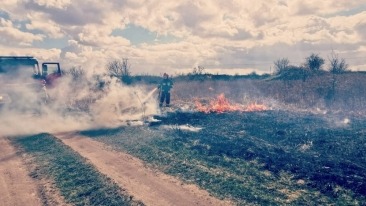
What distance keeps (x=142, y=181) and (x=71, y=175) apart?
7.95 ft

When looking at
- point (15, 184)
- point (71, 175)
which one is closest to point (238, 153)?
point (71, 175)

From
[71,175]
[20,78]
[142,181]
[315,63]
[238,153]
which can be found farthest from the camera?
[315,63]

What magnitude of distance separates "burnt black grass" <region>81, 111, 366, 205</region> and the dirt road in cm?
392

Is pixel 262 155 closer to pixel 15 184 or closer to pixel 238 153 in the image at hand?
pixel 238 153

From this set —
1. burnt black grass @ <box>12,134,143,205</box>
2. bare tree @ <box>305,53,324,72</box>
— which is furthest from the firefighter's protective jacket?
bare tree @ <box>305,53,324,72</box>

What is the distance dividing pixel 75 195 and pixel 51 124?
37.7 feet

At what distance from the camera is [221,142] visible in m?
13.8

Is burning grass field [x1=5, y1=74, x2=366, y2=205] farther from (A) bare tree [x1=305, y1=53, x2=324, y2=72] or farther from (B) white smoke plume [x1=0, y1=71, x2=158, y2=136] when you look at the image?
(A) bare tree [x1=305, y1=53, x2=324, y2=72]

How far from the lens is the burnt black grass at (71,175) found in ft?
26.6

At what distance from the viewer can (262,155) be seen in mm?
11664

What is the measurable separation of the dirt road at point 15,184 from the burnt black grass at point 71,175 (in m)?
0.47

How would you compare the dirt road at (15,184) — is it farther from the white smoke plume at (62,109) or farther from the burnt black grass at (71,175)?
the white smoke plume at (62,109)

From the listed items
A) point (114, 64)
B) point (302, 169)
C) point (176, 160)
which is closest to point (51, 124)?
point (176, 160)

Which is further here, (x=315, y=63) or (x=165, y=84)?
(x=315, y=63)
